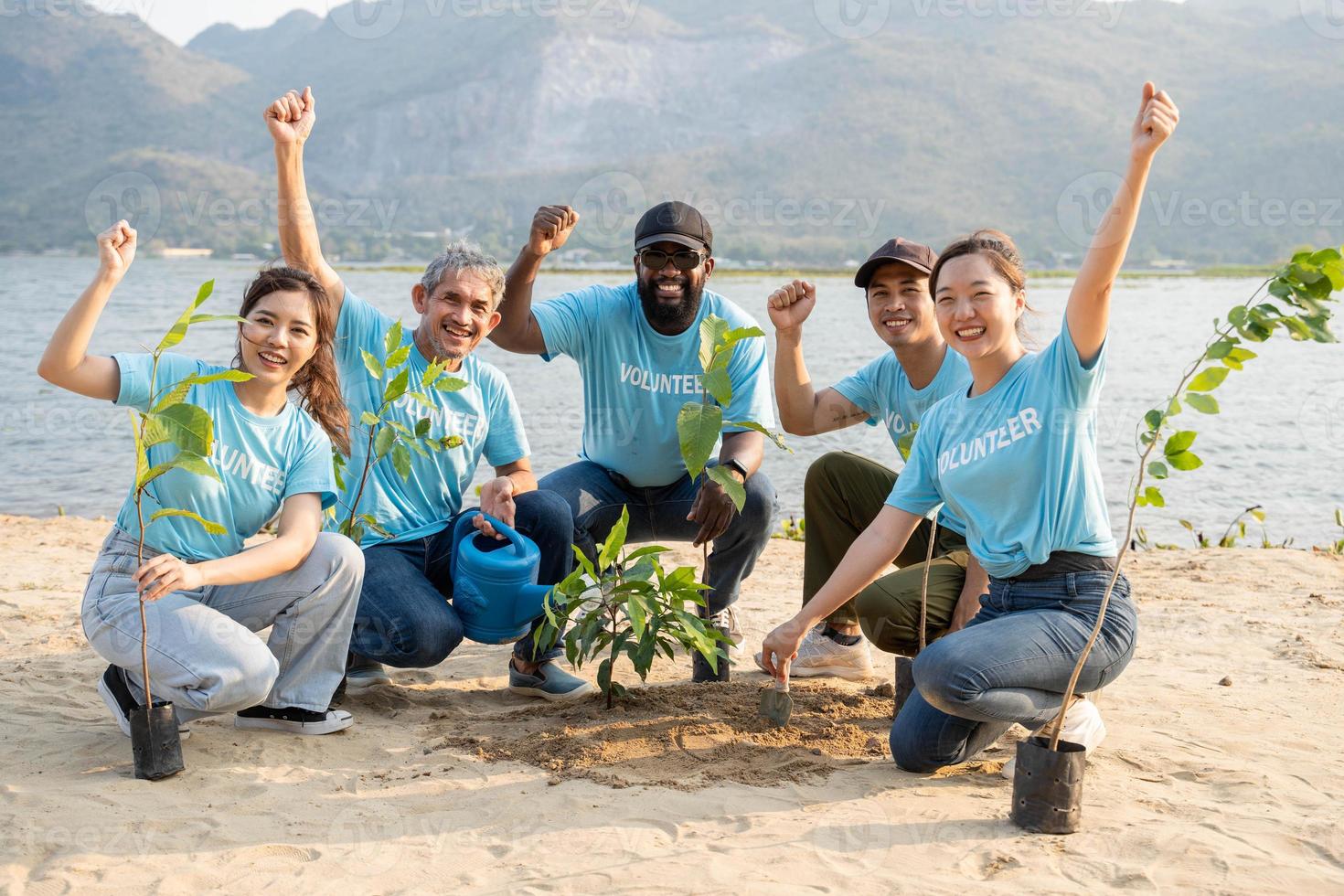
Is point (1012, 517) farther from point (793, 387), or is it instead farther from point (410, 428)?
point (410, 428)

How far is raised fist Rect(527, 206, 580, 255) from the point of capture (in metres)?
3.99

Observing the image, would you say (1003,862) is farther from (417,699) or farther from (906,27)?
(906,27)

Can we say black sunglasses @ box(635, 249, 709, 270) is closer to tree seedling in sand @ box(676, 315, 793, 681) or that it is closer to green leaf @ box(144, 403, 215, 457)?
tree seedling in sand @ box(676, 315, 793, 681)

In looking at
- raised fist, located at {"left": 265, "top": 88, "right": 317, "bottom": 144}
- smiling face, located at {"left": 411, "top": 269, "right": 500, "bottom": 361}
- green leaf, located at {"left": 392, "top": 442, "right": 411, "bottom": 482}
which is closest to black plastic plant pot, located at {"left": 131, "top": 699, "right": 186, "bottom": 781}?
green leaf, located at {"left": 392, "top": 442, "right": 411, "bottom": 482}

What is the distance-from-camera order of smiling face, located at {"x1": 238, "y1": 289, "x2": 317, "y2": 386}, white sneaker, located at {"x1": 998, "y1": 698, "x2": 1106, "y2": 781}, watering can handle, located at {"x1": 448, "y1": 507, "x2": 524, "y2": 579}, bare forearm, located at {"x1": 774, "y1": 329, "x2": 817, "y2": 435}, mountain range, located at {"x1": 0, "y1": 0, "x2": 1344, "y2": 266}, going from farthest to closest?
mountain range, located at {"x1": 0, "y1": 0, "x2": 1344, "y2": 266} → bare forearm, located at {"x1": 774, "y1": 329, "x2": 817, "y2": 435} → watering can handle, located at {"x1": 448, "y1": 507, "x2": 524, "y2": 579} → smiling face, located at {"x1": 238, "y1": 289, "x2": 317, "y2": 386} → white sneaker, located at {"x1": 998, "y1": 698, "x2": 1106, "y2": 781}

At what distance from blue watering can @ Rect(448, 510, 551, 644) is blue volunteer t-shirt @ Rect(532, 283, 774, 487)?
0.79m

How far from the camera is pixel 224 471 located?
3.23 metres

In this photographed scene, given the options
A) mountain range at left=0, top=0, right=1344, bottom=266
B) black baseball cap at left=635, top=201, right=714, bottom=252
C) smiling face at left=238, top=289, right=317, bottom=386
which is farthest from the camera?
mountain range at left=0, top=0, right=1344, bottom=266

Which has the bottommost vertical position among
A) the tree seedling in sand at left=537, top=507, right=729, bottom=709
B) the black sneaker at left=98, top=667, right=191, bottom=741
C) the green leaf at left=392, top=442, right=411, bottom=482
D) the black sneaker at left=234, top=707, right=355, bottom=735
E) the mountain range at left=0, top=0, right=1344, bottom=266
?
the black sneaker at left=234, top=707, right=355, bottom=735

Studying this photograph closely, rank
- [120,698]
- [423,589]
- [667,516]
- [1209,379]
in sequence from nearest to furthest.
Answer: [1209,379], [120,698], [423,589], [667,516]

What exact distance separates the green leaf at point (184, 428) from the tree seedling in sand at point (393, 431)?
0.62m

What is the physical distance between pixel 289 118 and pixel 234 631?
1676 millimetres

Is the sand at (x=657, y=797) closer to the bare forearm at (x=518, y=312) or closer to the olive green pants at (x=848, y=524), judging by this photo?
the olive green pants at (x=848, y=524)

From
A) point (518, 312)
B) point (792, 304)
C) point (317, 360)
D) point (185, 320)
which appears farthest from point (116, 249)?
point (792, 304)
